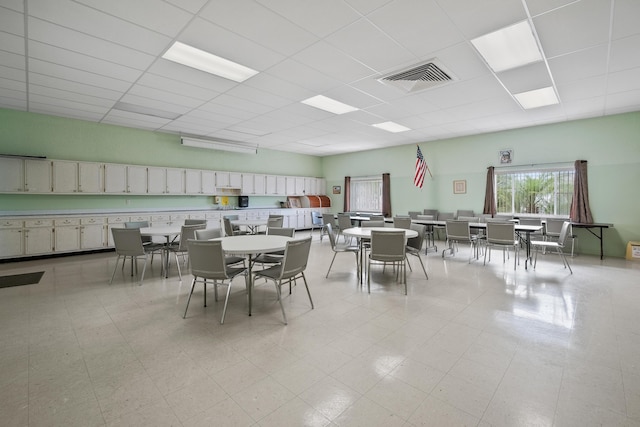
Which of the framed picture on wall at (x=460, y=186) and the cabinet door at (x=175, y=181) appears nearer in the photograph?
the cabinet door at (x=175, y=181)

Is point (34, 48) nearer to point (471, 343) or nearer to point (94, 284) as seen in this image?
point (94, 284)

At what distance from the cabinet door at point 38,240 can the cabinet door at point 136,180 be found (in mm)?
1813

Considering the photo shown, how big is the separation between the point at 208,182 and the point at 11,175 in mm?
4106

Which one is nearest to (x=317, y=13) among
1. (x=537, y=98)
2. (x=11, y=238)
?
(x=537, y=98)

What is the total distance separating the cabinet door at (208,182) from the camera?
871 centimetres

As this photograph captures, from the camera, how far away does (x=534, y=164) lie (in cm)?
733

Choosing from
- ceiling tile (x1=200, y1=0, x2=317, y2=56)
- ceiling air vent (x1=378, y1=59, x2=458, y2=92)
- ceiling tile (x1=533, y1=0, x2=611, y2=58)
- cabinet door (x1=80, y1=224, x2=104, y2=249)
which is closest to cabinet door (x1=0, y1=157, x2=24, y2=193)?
cabinet door (x1=80, y1=224, x2=104, y2=249)

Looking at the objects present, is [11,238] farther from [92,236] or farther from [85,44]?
[85,44]

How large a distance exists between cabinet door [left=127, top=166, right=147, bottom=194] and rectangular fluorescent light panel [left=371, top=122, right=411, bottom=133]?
6.11 m

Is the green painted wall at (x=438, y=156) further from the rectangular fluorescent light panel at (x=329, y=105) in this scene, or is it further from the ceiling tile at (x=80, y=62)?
the rectangular fluorescent light panel at (x=329, y=105)

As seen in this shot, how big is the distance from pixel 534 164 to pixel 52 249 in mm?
11399

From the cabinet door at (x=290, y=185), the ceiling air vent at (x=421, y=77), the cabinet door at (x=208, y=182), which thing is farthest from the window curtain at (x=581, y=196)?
the cabinet door at (x=208, y=182)

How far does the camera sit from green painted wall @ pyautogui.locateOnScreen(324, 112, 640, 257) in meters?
6.26

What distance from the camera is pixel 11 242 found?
5.80 metres
